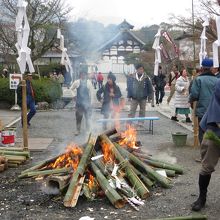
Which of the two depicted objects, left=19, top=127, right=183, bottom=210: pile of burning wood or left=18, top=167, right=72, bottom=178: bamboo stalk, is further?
left=18, top=167, right=72, bottom=178: bamboo stalk

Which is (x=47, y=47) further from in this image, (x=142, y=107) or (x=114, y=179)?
(x=114, y=179)

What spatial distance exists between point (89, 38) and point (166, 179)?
7260mm

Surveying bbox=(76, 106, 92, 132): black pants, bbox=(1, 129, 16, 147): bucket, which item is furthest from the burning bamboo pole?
bbox=(76, 106, 92, 132): black pants

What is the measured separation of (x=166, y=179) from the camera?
6547 mm

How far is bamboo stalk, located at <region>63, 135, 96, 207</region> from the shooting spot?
5.43 meters

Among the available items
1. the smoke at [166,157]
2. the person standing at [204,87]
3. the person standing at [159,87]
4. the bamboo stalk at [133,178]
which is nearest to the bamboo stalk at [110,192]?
the bamboo stalk at [133,178]

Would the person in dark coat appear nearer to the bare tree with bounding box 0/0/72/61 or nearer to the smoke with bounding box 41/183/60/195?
the smoke with bounding box 41/183/60/195

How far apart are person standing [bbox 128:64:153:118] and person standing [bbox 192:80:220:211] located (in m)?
7.14

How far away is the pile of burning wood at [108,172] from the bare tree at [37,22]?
16.8 m

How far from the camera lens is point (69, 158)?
6.85m

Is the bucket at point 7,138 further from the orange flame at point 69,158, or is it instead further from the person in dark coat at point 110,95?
the person in dark coat at point 110,95

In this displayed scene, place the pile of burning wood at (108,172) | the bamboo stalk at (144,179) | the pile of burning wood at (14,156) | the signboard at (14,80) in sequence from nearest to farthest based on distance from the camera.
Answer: the pile of burning wood at (108,172) → the bamboo stalk at (144,179) → the pile of burning wood at (14,156) → the signboard at (14,80)

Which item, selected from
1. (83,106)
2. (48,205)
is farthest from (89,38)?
(48,205)

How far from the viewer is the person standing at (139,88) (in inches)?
496
